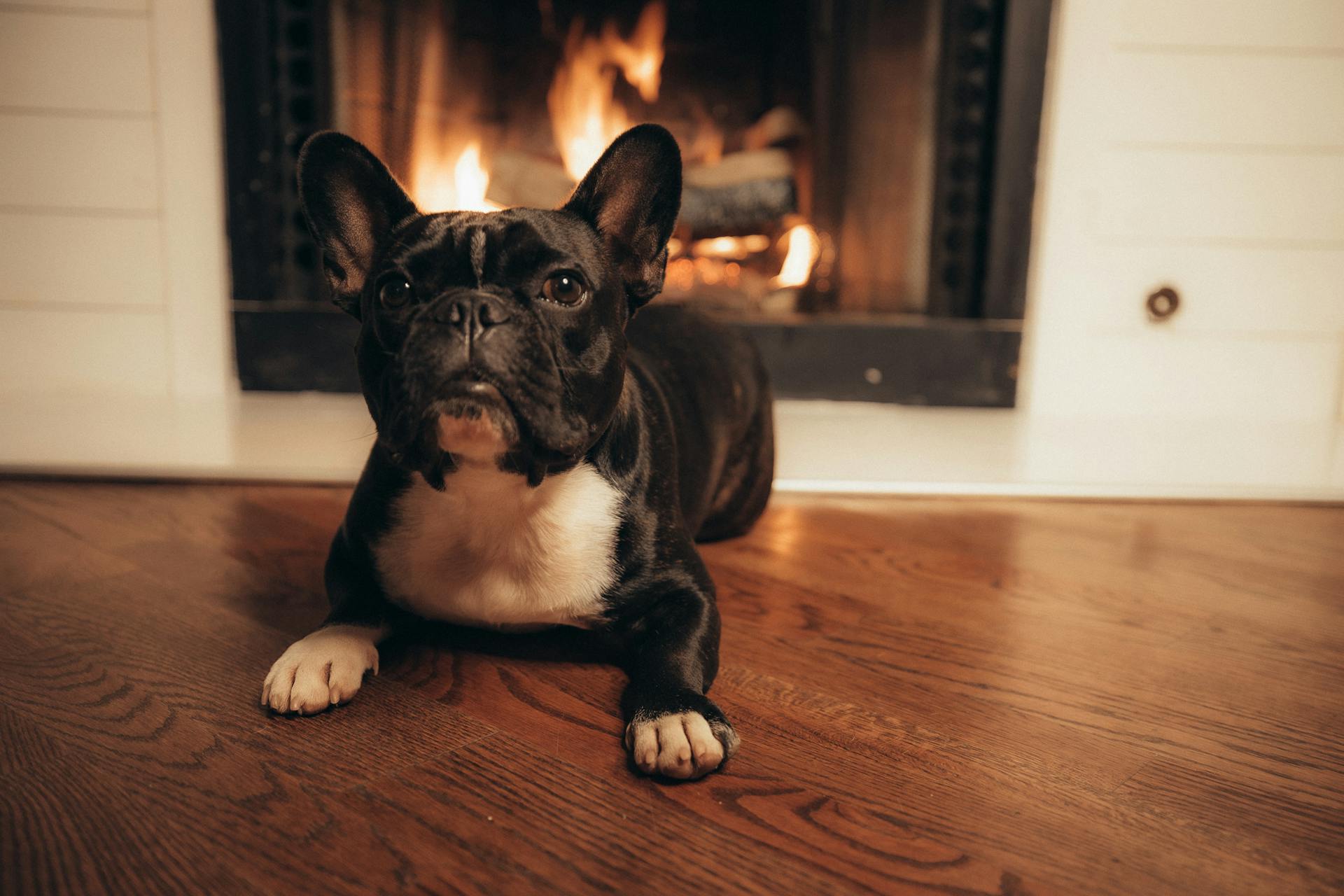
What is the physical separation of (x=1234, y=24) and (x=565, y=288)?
2.45 meters

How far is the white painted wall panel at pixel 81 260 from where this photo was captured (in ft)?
9.03

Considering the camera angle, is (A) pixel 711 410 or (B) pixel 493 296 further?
(A) pixel 711 410

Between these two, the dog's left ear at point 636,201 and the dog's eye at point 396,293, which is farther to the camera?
the dog's left ear at point 636,201

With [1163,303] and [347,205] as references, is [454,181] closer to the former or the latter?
[347,205]

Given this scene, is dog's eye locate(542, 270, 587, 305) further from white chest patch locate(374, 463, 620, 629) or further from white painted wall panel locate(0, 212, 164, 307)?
white painted wall panel locate(0, 212, 164, 307)

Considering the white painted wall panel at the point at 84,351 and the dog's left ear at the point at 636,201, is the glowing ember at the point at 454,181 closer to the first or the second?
the white painted wall panel at the point at 84,351

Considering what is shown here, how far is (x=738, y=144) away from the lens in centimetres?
314

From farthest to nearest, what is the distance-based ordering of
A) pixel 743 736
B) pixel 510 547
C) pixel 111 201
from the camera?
pixel 111 201, pixel 510 547, pixel 743 736

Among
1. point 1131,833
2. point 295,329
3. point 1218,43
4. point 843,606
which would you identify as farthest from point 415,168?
point 1131,833

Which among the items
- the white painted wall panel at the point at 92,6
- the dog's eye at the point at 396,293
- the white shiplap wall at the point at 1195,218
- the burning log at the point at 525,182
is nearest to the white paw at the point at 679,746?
the dog's eye at the point at 396,293

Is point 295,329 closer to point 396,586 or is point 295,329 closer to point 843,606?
point 396,586

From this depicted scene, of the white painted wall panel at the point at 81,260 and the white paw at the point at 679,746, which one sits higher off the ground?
the white painted wall panel at the point at 81,260

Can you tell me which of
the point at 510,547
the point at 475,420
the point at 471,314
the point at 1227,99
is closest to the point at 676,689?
the point at 510,547

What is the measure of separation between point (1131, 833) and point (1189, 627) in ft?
2.32
